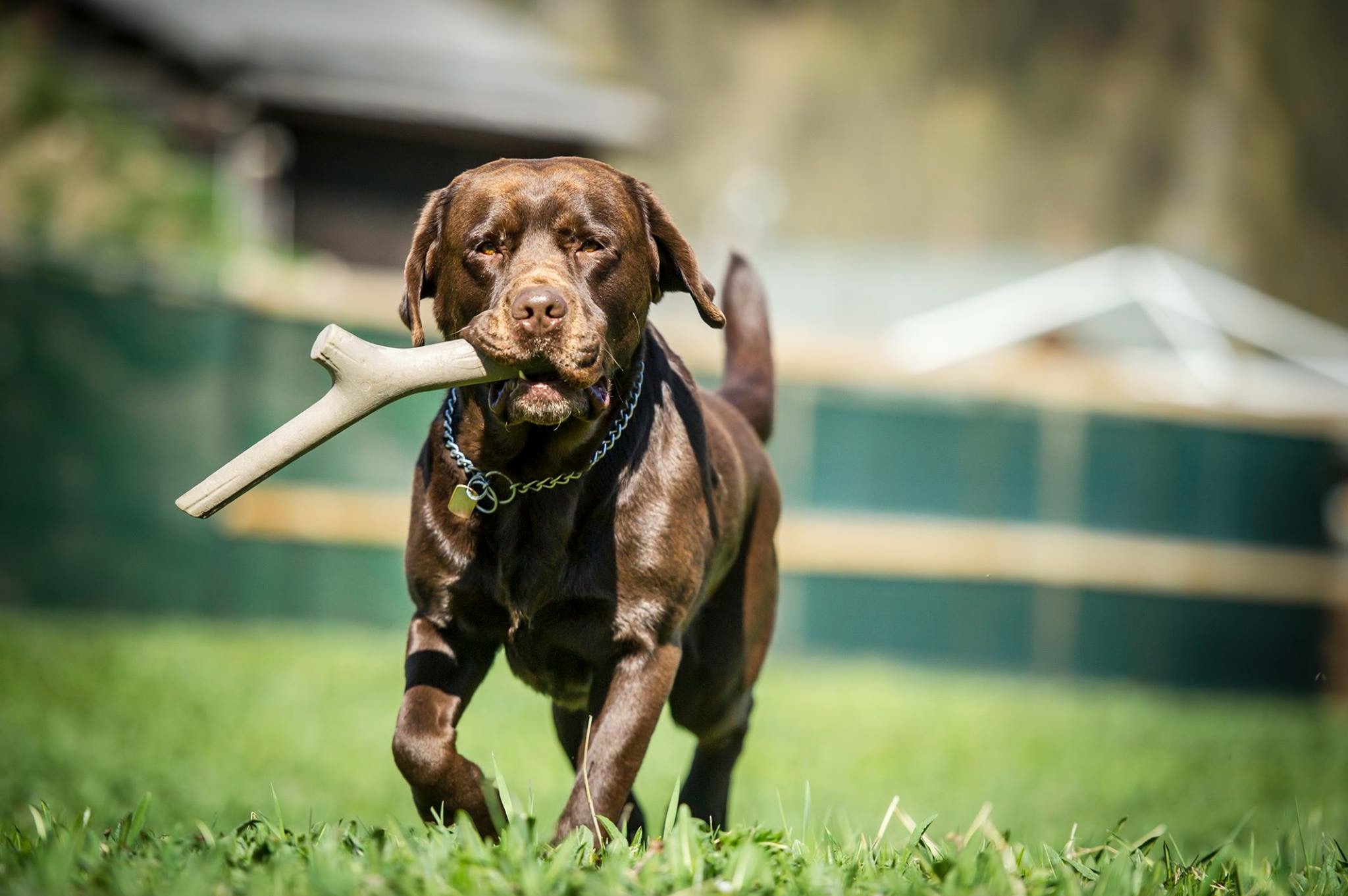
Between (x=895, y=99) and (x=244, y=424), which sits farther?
(x=895, y=99)

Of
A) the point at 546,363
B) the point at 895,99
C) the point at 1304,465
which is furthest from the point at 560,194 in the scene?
the point at 895,99

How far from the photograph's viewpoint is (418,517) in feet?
11.6

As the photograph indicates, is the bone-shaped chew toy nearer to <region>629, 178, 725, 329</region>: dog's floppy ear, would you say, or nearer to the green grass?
<region>629, 178, 725, 329</region>: dog's floppy ear

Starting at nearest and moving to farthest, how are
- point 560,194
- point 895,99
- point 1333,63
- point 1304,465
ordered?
point 560,194
point 1304,465
point 1333,63
point 895,99

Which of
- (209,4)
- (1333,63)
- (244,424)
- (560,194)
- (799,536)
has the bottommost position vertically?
(799,536)

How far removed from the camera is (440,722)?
10.8 feet

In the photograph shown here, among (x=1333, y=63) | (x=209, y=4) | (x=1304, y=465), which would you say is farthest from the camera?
(x=1333, y=63)

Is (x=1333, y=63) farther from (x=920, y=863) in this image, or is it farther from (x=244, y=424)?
(x=920, y=863)

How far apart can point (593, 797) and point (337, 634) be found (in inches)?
270

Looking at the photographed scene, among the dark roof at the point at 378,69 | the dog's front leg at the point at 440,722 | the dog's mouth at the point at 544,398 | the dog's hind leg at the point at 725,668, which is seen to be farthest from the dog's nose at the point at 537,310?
the dark roof at the point at 378,69

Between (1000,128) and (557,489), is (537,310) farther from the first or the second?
(1000,128)

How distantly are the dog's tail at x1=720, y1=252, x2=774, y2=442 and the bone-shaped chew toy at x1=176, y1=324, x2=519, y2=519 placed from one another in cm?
190

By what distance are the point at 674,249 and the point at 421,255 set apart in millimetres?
670

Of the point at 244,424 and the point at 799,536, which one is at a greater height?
the point at 244,424
